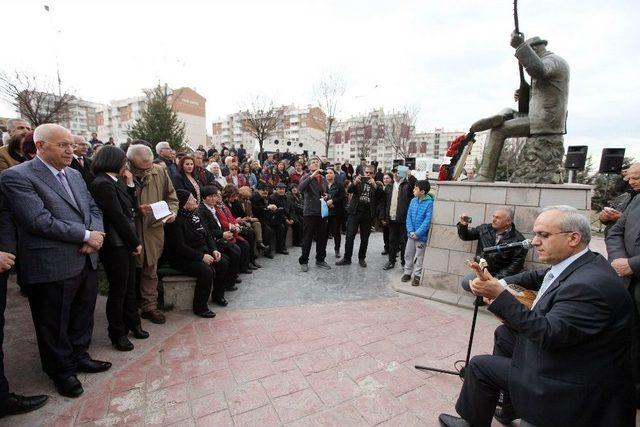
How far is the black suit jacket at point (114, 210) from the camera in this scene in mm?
2936

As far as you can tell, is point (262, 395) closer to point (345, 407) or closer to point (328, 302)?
point (345, 407)

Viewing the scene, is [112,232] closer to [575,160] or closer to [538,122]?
[538,122]

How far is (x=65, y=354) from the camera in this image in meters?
2.61

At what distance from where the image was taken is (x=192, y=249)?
404cm

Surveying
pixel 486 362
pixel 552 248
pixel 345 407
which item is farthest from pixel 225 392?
pixel 552 248

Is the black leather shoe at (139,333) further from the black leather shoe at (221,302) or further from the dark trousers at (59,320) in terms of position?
the black leather shoe at (221,302)

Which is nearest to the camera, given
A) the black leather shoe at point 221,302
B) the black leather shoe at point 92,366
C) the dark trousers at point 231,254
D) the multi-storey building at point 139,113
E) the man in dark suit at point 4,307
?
the man in dark suit at point 4,307

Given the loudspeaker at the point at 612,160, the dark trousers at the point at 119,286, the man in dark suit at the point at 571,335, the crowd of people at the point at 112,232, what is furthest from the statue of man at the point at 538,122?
the loudspeaker at the point at 612,160

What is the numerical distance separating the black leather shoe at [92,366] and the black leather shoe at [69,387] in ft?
0.77

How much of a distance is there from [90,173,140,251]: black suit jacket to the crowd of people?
0.01m

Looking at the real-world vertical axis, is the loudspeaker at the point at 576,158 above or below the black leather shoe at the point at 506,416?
above

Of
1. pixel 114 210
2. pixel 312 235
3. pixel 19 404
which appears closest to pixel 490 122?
pixel 312 235

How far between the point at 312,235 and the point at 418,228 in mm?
1990

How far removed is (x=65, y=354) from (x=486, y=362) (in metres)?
3.30
